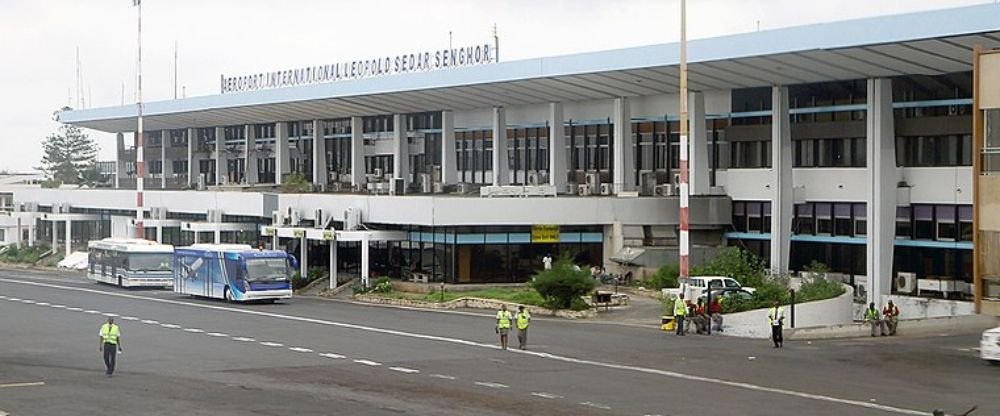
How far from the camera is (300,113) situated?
318 feet

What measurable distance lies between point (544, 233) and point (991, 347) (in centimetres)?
3454

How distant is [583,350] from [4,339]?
705 inches

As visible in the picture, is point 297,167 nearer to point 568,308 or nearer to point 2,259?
point 2,259

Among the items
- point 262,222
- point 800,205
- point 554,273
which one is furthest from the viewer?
point 262,222

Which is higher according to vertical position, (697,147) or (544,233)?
(697,147)

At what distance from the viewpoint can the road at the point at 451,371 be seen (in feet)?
94.6

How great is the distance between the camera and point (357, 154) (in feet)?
311

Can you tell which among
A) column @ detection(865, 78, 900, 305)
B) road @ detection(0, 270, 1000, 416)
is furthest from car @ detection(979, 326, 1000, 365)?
column @ detection(865, 78, 900, 305)

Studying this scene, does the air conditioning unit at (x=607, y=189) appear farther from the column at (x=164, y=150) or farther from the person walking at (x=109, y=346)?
the column at (x=164, y=150)

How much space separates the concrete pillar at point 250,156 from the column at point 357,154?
60.2 ft

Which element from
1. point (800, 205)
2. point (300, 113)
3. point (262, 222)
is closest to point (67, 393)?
point (800, 205)

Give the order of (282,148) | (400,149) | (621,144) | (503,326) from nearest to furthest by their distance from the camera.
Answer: (503,326) < (621,144) < (400,149) < (282,148)

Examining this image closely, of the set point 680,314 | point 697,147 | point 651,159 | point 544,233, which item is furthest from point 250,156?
point 680,314

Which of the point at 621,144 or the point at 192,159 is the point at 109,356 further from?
the point at 192,159
